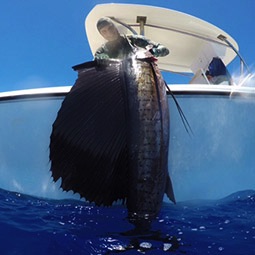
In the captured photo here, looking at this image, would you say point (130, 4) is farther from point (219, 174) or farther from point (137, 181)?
point (137, 181)

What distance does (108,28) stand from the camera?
8.46 ft

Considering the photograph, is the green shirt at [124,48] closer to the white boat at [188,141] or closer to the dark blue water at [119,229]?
the white boat at [188,141]

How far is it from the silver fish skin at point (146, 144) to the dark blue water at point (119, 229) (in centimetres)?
12

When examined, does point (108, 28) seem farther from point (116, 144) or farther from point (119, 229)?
point (119, 229)

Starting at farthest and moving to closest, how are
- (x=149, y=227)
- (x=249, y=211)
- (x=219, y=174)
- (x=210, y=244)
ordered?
(x=219, y=174) → (x=249, y=211) → (x=149, y=227) → (x=210, y=244)

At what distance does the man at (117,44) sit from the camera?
2561mm

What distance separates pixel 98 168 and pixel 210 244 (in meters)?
0.77

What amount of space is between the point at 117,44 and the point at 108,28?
15 centimetres

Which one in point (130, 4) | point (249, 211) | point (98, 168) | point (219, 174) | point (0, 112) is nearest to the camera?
point (98, 168)

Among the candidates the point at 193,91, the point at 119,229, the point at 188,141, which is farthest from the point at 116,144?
the point at 193,91

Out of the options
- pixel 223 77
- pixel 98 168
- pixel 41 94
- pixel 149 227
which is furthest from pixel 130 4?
pixel 149 227

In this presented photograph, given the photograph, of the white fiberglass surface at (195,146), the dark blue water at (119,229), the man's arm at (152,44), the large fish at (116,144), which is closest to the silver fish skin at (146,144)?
the large fish at (116,144)

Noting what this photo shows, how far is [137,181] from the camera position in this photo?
204cm

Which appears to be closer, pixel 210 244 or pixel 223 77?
pixel 210 244
